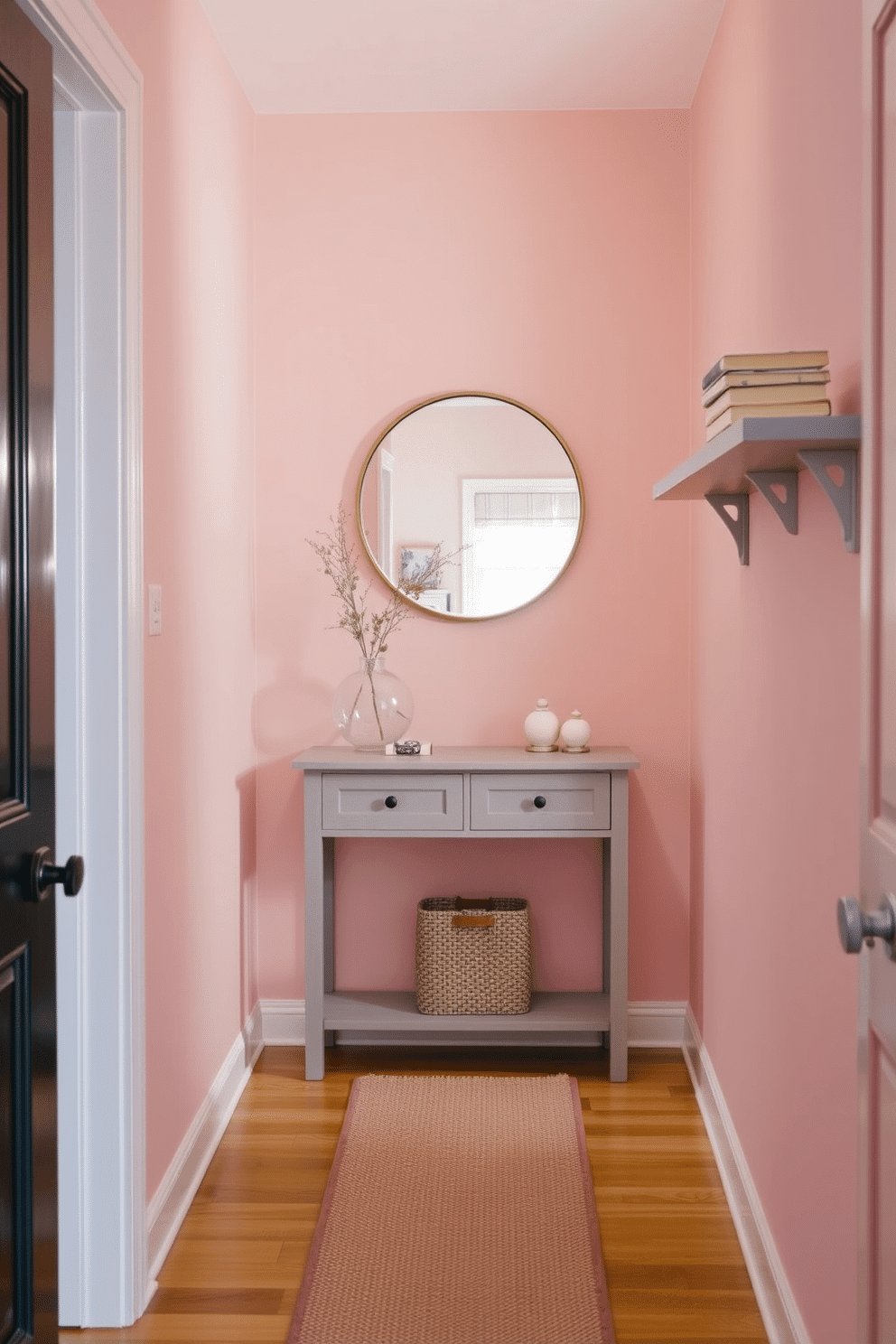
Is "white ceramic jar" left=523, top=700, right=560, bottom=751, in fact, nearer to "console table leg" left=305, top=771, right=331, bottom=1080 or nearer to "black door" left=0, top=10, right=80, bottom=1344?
"console table leg" left=305, top=771, right=331, bottom=1080

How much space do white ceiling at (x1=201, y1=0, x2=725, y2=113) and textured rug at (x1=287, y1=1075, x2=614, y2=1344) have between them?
8.85 ft

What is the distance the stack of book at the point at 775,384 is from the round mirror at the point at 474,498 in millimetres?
1709

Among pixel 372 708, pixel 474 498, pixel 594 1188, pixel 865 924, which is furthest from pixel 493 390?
pixel 865 924

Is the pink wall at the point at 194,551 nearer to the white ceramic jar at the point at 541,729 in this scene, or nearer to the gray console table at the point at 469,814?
the gray console table at the point at 469,814

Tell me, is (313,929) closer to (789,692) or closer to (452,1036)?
(452,1036)

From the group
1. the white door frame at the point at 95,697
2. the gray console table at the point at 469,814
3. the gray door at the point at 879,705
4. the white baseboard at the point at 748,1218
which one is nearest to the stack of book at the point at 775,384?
the gray door at the point at 879,705

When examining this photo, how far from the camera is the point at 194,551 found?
9.03 ft

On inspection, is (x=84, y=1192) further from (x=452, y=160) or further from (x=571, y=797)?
(x=452, y=160)

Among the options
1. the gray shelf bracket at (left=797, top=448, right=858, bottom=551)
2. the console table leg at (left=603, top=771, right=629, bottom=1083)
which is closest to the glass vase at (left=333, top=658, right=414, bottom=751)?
the console table leg at (left=603, top=771, right=629, bottom=1083)

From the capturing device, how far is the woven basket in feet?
10.9

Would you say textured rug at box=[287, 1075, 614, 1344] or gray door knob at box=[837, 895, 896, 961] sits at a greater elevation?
gray door knob at box=[837, 895, 896, 961]

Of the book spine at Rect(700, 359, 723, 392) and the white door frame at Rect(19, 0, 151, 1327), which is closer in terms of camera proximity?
the book spine at Rect(700, 359, 723, 392)

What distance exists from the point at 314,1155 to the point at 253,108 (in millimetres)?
2846

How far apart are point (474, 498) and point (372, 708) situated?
70 cm
